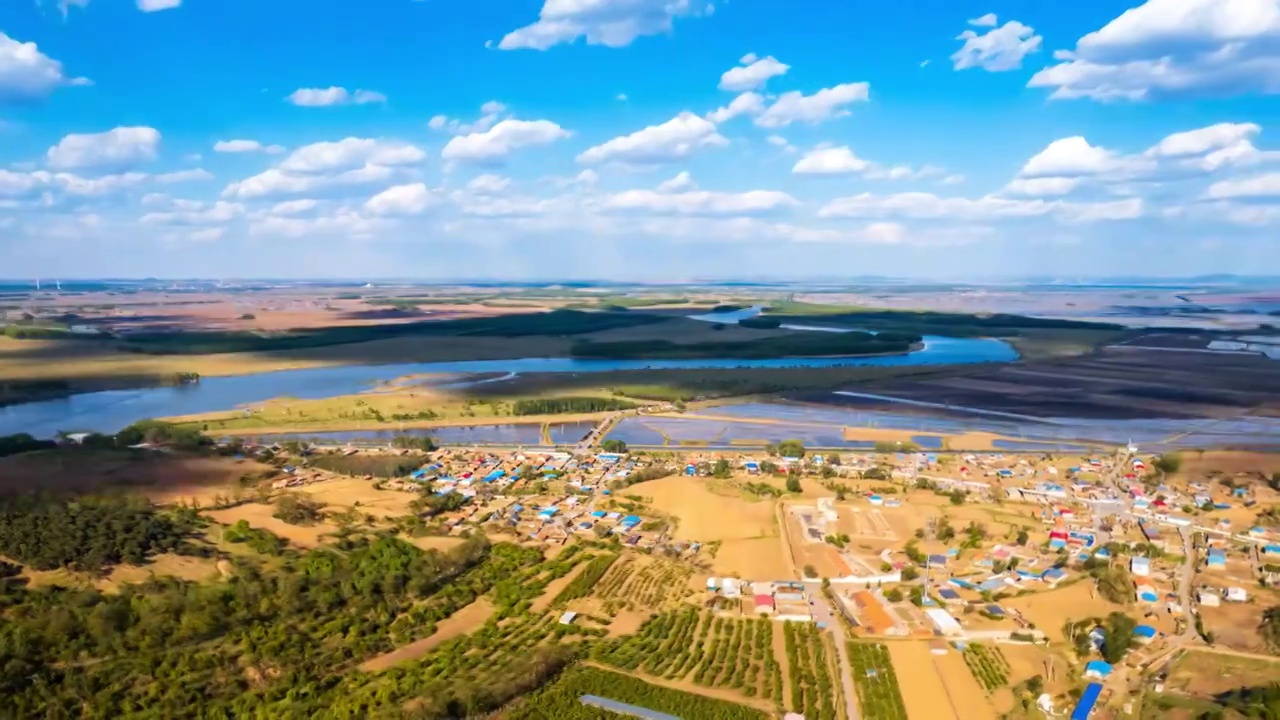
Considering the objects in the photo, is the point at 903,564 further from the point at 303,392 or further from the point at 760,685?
the point at 303,392

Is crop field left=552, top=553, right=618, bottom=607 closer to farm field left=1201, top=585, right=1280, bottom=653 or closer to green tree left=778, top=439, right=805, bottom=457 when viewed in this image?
green tree left=778, top=439, right=805, bottom=457

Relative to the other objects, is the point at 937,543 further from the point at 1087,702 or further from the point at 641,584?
the point at 641,584

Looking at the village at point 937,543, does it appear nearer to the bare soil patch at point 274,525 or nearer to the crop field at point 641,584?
the crop field at point 641,584

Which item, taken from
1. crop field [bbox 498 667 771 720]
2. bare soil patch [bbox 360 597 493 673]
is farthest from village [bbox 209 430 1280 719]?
crop field [bbox 498 667 771 720]

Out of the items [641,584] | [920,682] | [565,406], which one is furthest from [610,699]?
[565,406]

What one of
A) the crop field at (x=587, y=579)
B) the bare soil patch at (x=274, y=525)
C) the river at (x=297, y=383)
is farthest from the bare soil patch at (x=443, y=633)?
the river at (x=297, y=383)

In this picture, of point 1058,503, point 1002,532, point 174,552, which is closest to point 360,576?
point 174,552
